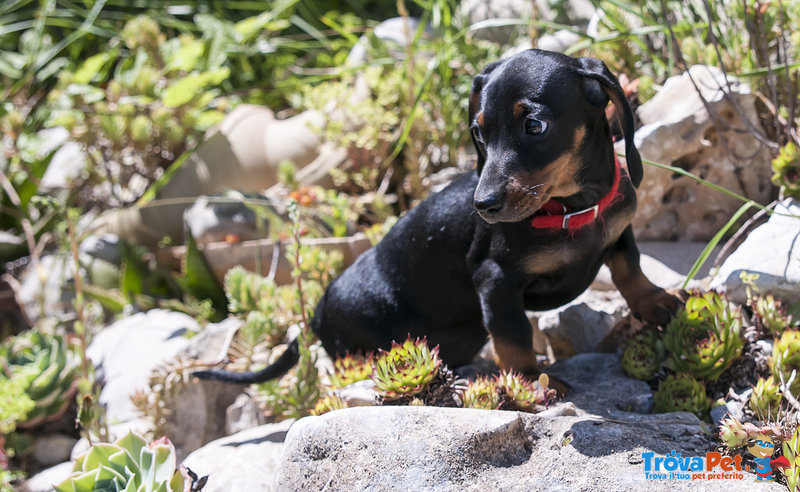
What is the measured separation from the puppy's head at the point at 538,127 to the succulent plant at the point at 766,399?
2.79ft

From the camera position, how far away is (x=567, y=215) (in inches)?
98.3

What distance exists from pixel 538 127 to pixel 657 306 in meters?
0.98

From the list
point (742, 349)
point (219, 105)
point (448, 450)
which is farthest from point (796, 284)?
point (219, 105)

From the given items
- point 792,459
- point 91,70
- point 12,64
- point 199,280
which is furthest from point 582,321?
point 12,64

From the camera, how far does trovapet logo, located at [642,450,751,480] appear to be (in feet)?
6.60

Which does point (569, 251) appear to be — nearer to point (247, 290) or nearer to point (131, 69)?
point (247, 290)

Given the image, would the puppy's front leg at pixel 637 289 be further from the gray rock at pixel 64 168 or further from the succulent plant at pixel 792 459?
the gray rock at pixel 64 168

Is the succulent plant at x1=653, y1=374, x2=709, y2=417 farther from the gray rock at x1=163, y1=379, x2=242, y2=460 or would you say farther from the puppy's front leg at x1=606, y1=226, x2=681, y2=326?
the gray rock at x1=163, y1=379, x2=242, y2=460

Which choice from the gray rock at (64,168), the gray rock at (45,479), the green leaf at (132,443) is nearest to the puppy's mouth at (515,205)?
the green leaf at (132,443)

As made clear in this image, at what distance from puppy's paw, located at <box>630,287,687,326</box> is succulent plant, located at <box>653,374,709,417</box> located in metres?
0.26

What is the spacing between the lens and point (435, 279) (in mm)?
2887

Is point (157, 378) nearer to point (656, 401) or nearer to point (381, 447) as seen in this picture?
point (381, 447)

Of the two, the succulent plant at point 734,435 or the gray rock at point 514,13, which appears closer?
the succulent plant at point 734,435

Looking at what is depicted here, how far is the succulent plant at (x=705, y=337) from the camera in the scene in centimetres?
253
